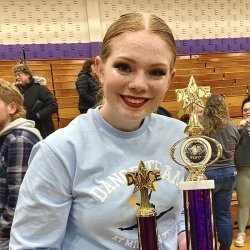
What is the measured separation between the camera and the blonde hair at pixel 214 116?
2.43m

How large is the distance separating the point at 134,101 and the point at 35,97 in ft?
10.2

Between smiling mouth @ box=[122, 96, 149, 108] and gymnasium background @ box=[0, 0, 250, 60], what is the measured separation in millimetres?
6556

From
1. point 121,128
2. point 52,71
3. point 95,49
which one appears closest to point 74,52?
point 95,49

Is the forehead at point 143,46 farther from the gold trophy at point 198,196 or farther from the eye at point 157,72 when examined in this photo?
the gold trophy at point 198,196

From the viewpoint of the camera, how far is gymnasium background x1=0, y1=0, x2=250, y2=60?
275 inches

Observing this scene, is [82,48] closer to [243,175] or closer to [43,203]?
[243,175]

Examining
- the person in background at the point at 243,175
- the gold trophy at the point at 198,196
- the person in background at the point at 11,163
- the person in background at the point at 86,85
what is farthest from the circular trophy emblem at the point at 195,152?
the person in background at the point at 86,85

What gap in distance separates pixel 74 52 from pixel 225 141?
5.23 meters

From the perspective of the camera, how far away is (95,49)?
7.15 metres

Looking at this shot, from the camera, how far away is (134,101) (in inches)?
24.5

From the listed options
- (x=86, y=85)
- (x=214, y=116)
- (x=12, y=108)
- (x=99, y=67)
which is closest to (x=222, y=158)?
(x=214, y=116)

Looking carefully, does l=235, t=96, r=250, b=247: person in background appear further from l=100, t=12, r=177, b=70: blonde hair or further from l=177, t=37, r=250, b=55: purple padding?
l=177, t=37, r=250, b=55: purple padding

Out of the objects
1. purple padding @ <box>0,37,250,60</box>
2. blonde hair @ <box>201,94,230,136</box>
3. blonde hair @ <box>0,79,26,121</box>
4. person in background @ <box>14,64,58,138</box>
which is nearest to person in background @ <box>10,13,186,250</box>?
blonde hair @ <box>0,79,26,121</box>

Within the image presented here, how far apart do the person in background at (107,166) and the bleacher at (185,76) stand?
4.42 metres
